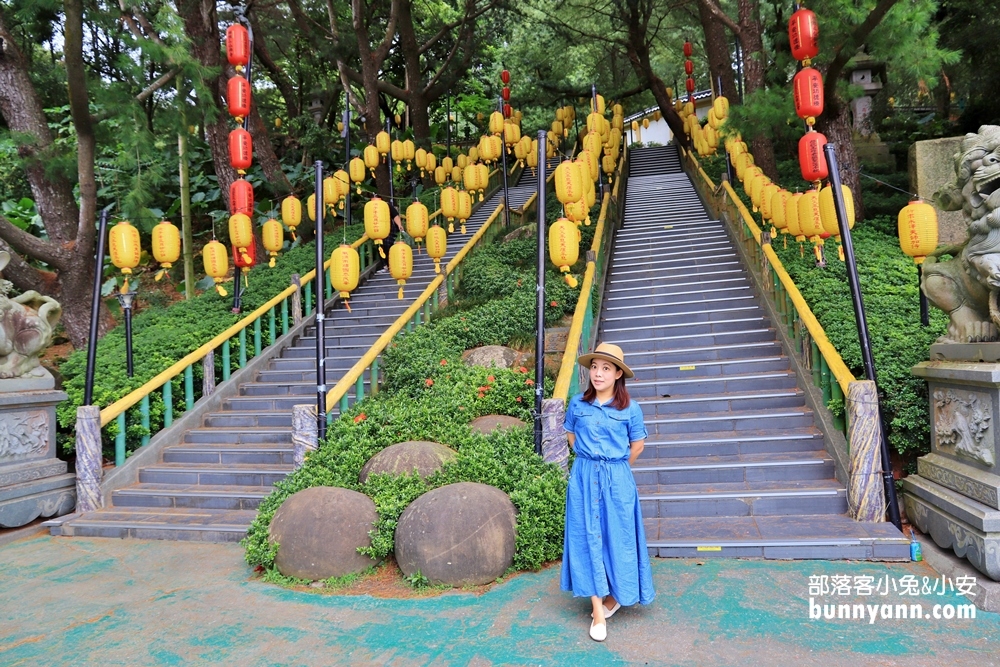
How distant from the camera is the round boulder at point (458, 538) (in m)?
4.51

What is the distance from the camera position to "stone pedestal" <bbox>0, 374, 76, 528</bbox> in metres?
6.47

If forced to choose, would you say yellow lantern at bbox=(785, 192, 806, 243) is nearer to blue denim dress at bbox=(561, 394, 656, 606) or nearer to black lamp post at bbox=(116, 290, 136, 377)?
blue denim dress at bbox=(561, 394, 656, 606)

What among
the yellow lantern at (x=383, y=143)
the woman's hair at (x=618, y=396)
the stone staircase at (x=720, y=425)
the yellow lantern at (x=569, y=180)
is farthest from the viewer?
the yellow lantern at (x=383, y=143)

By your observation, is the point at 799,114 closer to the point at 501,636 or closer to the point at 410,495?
the point at 410,495

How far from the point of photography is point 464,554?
451 cm

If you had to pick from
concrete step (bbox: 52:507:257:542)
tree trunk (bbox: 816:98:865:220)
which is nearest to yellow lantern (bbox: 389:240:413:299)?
concrete step (bbox: 52:507:257:542)

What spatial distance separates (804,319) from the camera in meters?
6.89

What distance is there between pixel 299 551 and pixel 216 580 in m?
0.75

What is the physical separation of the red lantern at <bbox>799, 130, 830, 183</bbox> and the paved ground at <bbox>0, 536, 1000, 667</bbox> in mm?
5322

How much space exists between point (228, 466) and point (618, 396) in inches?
205

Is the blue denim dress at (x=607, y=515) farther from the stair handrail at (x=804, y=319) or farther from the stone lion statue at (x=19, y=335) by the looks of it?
the stone lion statue at (x=19, y=335)

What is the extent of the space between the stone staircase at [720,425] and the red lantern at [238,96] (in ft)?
19.3

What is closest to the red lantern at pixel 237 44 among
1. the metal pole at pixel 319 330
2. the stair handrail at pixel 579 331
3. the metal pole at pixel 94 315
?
the metal pole at pixel 94 315

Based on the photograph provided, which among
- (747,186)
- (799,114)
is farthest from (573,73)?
(799,114)
